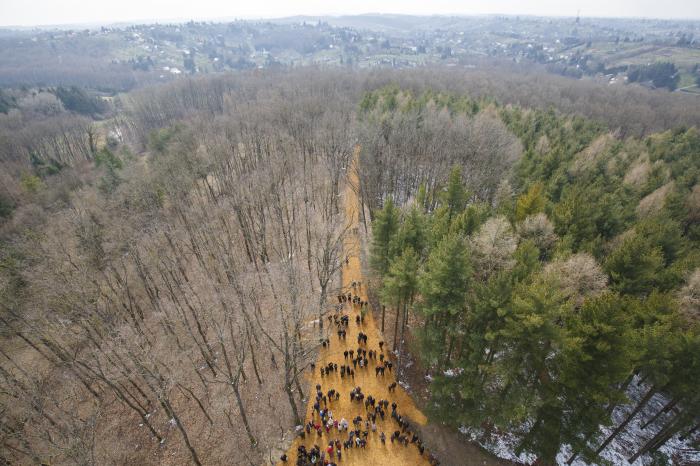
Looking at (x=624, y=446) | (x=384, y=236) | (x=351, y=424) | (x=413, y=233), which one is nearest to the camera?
(x=624, y=446)

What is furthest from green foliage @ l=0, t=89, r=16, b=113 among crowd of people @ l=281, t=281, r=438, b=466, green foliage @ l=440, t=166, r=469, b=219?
green foliage @ l=440, t=166, r=469, b=219

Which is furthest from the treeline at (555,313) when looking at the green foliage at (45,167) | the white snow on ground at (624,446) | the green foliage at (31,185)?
the green foliage at (45,167)

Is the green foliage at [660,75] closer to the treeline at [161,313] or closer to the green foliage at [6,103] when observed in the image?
the treeline at [161,313]

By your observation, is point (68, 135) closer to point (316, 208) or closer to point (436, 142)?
point (316, 208)

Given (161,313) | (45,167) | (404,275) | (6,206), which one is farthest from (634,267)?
(45,167)

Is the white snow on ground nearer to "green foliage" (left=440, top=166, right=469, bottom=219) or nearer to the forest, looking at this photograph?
the forest

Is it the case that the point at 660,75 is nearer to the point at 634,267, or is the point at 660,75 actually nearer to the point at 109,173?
the point at 634,267
